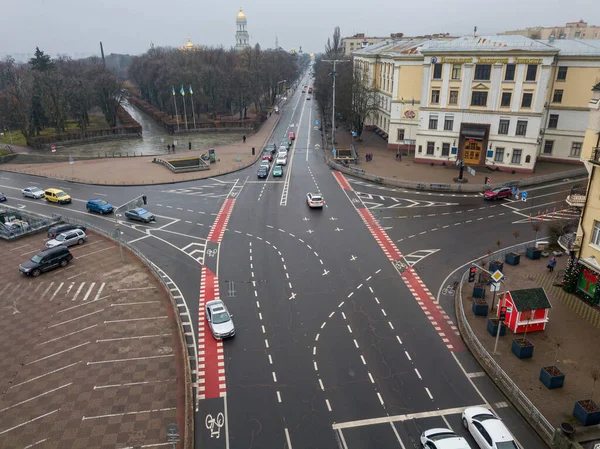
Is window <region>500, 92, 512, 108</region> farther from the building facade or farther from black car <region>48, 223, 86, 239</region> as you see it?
black car <region>48, 223, 86, 239</region>

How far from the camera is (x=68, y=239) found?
4075 cm

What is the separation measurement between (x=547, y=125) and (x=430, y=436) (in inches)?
2406

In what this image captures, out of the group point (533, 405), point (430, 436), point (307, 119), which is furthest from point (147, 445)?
point (307, 119)

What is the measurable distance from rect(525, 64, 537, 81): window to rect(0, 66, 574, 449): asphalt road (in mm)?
15159

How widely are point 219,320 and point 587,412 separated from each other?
1957 cm

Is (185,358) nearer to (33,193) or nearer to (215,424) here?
(215,424)

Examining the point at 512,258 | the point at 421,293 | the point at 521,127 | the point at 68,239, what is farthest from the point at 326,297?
the point at 521,127

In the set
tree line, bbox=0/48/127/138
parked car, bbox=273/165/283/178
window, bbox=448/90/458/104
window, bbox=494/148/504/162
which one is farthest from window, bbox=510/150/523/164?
tree line, bbox=0/48/127/138

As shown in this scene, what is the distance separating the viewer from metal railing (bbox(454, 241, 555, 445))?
19.7m

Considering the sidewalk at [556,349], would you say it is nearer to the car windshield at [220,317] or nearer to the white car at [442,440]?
the white car at [442,440]

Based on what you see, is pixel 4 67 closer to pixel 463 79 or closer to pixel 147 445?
pixel 463 79

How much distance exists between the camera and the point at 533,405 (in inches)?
807

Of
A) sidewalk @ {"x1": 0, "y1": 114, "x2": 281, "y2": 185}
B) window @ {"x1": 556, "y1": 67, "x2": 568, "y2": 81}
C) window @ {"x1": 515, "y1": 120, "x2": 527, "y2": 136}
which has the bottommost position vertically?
sidewalk @ {"x1": 0, "y1": 114, "x2": 281, "y2": 185}

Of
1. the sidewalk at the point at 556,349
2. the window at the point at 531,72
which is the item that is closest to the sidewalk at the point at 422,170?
the window at the point at 531,72
